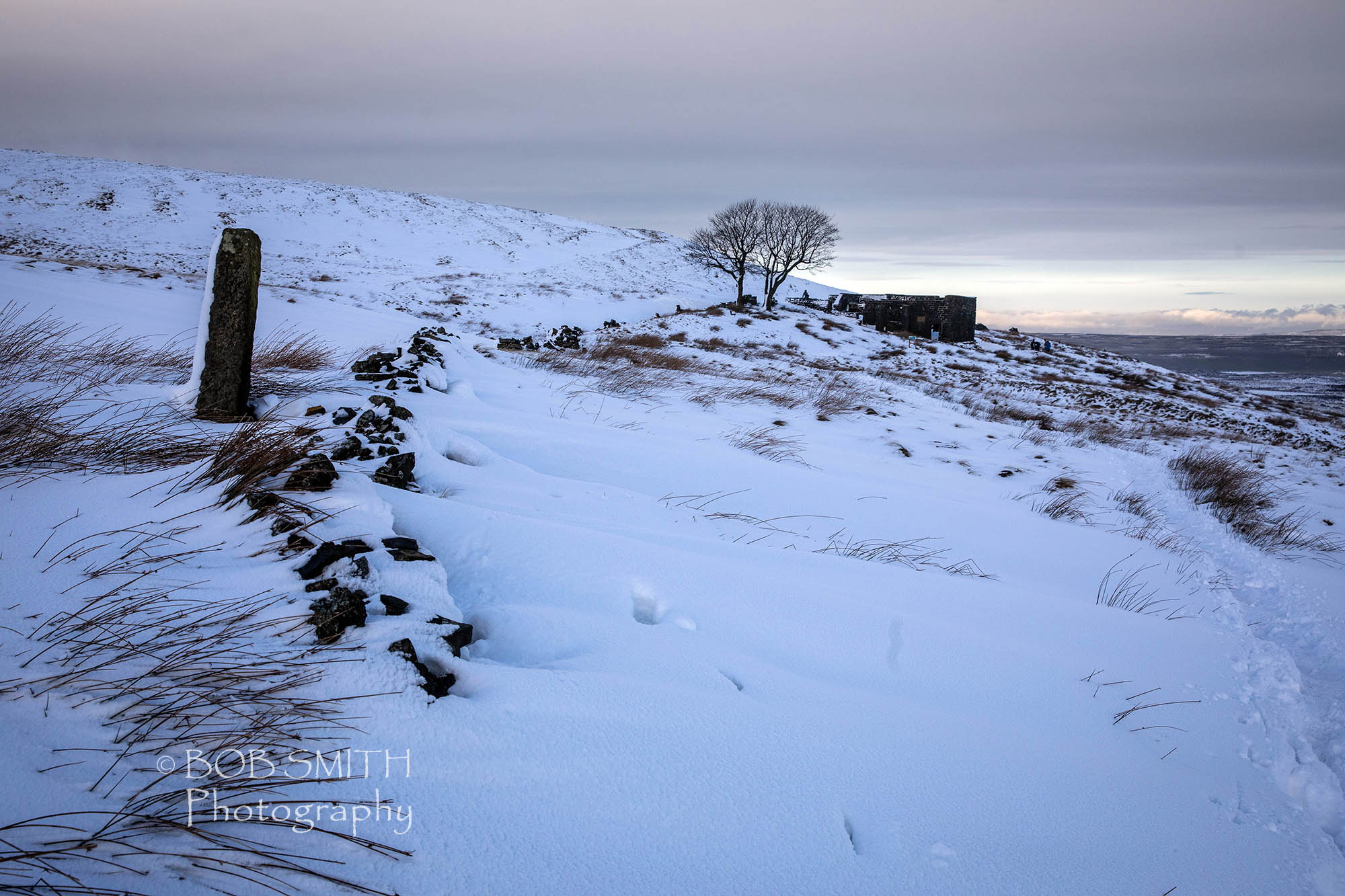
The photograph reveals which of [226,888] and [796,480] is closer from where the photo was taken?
[226,888]

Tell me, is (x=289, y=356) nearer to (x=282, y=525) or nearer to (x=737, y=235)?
(x=282, y=525)

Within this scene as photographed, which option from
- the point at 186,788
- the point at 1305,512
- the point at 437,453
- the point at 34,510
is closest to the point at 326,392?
the point at 437,453

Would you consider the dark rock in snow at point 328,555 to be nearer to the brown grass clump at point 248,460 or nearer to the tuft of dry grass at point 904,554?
the brown grass clump at point 248,460

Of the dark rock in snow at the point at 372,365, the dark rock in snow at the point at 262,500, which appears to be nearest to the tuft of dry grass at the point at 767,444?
the dark rock in snow at the point at 372,365

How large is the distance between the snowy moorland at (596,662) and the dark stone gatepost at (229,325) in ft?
0.78

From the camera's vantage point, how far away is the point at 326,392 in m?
4.52

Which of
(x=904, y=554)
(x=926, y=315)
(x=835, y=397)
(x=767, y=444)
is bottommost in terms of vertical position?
(x=904, y=554)

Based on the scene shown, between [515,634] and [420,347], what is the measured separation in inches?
229

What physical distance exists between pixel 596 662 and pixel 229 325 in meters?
3.33

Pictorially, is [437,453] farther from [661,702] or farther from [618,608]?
[661,702]

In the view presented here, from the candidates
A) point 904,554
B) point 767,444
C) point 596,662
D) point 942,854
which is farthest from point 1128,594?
point 596,662

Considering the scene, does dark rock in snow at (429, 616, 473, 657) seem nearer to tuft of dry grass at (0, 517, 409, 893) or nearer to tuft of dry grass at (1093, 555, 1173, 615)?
tuft of dry grass at (0, 517, 409, 893)

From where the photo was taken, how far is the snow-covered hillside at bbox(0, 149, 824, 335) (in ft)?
74.2

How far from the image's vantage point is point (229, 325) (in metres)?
3.74
